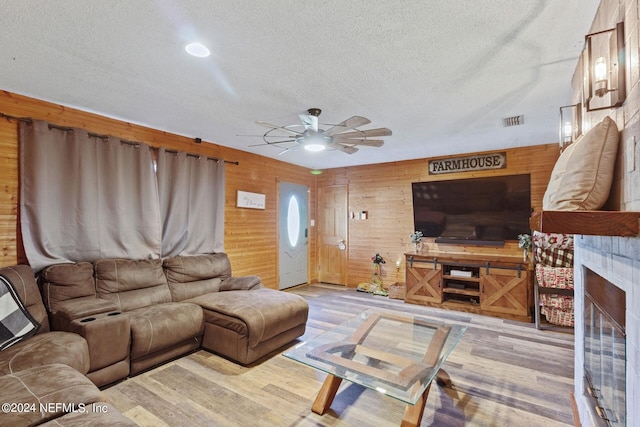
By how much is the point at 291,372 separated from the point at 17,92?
346cm

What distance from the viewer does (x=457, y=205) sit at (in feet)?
16.6

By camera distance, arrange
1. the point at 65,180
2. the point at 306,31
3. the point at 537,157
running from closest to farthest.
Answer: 1. the point at 306,31
2. the point at 65,180
3. the point at 537,157

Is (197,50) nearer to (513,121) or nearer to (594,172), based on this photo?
(594,172)

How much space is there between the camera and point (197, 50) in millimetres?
2037

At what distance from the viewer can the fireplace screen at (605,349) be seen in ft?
4.13

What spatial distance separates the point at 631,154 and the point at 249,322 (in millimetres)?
2744

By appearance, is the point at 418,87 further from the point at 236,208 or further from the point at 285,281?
the point at 285,281

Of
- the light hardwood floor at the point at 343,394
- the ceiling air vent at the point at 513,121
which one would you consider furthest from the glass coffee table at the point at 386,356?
the ceiling air vent at the point at 513,121

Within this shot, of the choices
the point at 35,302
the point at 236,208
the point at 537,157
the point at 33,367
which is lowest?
the point at 33,367

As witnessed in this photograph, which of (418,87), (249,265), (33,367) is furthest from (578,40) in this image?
(249,265)

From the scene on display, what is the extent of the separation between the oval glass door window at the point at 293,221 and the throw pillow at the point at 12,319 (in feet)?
13.0

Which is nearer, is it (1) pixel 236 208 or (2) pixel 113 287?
(2) pixel 113 287

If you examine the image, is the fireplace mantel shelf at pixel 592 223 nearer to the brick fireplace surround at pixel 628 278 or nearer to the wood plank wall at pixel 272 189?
the brick fireplace surround at pixel 628 278

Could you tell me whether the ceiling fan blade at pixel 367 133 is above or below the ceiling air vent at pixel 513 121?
below
